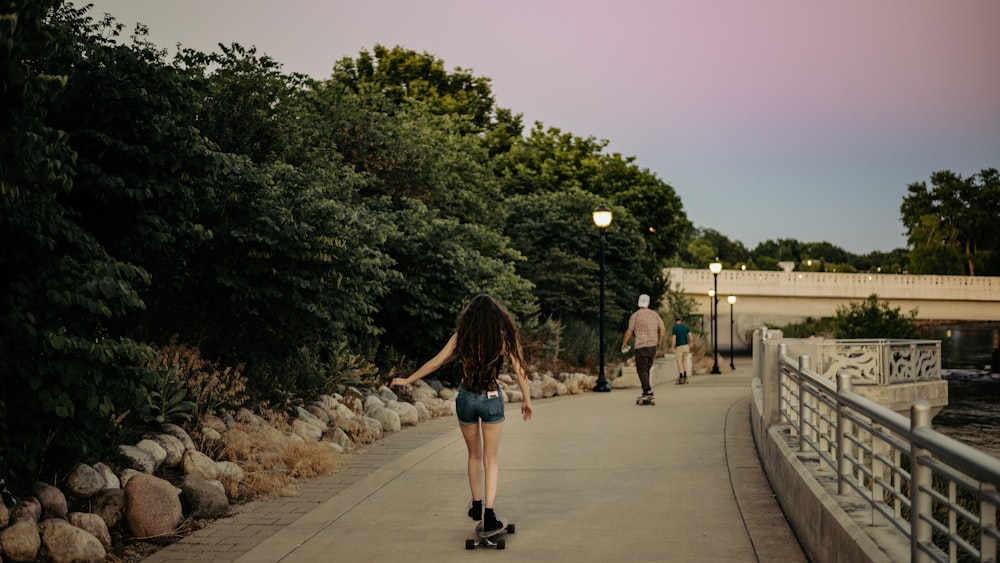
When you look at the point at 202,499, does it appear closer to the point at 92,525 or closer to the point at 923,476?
the point at 92,525

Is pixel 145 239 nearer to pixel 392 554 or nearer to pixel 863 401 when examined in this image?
pixel 392 554

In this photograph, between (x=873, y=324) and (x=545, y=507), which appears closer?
(x=545, y=507)

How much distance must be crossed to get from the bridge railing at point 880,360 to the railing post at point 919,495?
1489cm

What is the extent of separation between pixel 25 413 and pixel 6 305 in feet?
2.73

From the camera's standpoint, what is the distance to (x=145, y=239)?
972cm

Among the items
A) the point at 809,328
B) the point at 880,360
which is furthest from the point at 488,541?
the point at 809,328

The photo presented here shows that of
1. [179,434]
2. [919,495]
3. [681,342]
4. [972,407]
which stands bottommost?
[972,407]

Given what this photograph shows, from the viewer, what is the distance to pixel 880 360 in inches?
914

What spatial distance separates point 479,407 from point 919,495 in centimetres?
346

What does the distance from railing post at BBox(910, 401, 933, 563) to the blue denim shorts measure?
3.36 meters

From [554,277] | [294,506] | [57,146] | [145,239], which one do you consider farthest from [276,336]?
[554,277]

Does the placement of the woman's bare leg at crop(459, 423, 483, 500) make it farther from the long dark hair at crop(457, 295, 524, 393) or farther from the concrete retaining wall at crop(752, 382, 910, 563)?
the concrete retaining wall at crop(752, 382, 910, 563)

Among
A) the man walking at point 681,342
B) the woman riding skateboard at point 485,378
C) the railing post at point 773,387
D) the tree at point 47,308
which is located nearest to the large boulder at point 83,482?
the tree at point 47,308

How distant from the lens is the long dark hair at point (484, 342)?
286 inches
